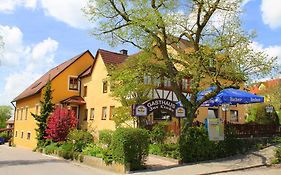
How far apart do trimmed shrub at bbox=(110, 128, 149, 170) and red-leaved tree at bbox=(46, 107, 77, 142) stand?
34.9 ft

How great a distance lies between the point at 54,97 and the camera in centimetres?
3606

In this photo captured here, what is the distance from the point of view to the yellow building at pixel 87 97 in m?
30.6

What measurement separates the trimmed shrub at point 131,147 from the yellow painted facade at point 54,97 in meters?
22.1

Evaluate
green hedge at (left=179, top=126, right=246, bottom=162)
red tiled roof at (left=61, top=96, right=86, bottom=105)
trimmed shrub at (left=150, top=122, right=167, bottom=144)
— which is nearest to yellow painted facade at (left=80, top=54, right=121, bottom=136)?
red tiled roof at (left=61, top=96, right=86, bottom=105)

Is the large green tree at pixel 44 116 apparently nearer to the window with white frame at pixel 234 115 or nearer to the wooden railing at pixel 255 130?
the window with white frame at pixel 234 115

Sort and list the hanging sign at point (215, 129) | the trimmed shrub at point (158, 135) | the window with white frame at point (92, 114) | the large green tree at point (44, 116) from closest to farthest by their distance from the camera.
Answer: the hanging sign at point (215, 129)
the trimmed shrub at point (158, 135)
the large green tree at point (44, 116)
the window with white frame at point (92, 114)

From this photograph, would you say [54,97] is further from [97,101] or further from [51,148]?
[51,148]

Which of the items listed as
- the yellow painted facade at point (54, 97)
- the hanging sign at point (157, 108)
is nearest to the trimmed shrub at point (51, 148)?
the yellow painted facade at point (54, 97)

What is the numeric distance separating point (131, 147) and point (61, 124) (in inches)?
458

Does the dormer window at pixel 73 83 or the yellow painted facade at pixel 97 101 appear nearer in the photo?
the yellow painted facade at pixel 97 101

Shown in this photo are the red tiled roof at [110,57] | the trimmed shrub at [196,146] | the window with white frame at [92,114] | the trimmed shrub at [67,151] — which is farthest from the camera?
the window with white frame at [92,114]

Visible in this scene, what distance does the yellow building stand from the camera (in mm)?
30609

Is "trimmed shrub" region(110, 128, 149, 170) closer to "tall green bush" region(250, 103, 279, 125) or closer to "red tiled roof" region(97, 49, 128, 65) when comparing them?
"tall green bush" region(250, 103, 279, 125)

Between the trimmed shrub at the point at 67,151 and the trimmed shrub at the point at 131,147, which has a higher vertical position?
the trimmed shrub at the point at 131,147
